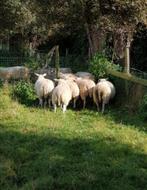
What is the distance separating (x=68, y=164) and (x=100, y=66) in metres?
7.81

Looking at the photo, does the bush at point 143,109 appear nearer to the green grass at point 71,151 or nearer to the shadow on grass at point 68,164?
the green grass at point 71,151

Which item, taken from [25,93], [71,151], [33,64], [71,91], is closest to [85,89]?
[71,91]

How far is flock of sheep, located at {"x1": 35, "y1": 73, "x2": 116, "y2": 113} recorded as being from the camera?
14.3 m

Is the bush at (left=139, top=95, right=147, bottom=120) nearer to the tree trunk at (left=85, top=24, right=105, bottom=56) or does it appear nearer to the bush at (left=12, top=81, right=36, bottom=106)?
the bush at (left=12, top=81, right=36, bottom=106)

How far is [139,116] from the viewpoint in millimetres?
13383

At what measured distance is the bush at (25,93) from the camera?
605 inches

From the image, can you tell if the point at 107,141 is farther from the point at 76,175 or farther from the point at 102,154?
A: the point at 76,175

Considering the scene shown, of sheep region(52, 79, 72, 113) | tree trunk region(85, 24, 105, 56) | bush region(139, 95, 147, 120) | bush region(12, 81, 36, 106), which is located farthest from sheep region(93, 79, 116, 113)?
tree trunk region(85, 24, 105, 56)

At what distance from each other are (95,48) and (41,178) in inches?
419

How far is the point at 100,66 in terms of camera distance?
16.7 m

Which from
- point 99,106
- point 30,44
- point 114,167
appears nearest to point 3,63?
point 99,106

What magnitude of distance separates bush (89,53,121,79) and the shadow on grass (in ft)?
18.8

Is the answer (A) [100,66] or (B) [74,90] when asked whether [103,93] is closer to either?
(B) [74,90]

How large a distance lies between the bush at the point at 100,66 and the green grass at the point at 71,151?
2802 millimetres
